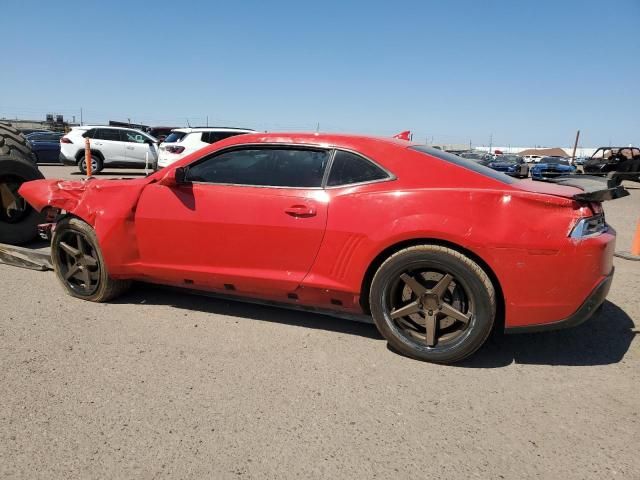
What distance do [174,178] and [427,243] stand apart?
198 centimetres

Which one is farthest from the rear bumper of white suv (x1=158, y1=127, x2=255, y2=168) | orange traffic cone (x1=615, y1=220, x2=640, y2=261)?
white suv (x1=158, y1=127, x2=255, y2=168)

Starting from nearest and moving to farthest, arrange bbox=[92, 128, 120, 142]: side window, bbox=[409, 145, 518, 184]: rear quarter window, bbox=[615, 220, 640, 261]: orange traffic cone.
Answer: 1. bbox=[409, 145, 518, 184]: rear quarter window
2. bbox=[615, 220, 640, 261]: orange traffic cone
3. bbox=[92, 128, 120, 142]: side window

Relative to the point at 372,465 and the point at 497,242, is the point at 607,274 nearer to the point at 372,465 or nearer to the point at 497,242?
the point at 497,242

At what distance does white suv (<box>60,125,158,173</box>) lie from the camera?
16844 millimetres

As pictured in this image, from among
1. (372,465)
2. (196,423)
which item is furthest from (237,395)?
(372,465)

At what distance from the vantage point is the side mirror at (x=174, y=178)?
3609 millimetres

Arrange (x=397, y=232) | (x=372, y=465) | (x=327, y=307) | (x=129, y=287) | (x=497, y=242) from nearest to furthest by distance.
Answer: (x=372, y=465) → (x=497, y=242) → (x=397, y=232) → (x=327, y=307) → (x=129, y=287)

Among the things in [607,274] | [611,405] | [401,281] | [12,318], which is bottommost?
[12,318]

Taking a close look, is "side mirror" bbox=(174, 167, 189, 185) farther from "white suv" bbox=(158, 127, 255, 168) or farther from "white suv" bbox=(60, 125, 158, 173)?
"white suv" bbox=(60, 125, 158, 173)

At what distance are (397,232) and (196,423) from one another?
1620 mm

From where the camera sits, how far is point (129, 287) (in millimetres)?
4273

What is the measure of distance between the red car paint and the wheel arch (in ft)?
0.05

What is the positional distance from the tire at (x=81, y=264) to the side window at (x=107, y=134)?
568 inches

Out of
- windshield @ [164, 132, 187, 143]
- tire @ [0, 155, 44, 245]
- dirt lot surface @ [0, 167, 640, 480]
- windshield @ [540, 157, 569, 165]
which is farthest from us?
windshield @ [540, 157, 569, 165]
